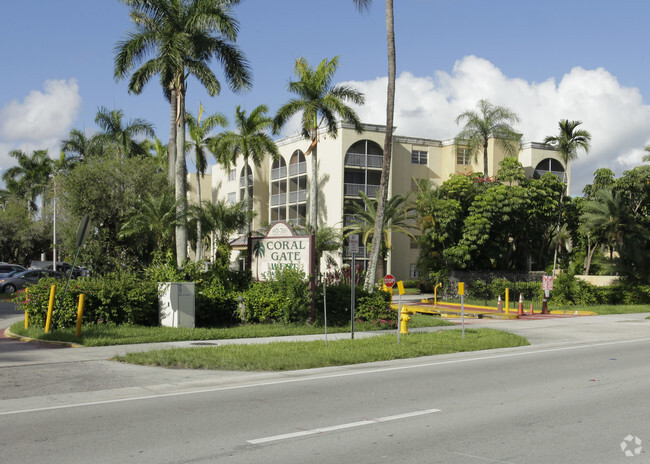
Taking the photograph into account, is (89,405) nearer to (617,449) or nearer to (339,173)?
(617,449)

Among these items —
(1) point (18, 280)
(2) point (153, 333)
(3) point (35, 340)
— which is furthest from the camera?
(1) point (18, 280)

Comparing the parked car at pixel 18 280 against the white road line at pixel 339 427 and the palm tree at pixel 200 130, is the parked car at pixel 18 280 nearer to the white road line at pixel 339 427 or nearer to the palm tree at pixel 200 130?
the palm tree at pixel 200 130

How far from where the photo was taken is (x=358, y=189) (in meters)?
51.1

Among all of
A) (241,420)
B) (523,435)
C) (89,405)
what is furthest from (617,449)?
(89,405)

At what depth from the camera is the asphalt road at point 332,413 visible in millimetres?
6332

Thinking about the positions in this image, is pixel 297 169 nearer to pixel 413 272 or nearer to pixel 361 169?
pixel 361 169

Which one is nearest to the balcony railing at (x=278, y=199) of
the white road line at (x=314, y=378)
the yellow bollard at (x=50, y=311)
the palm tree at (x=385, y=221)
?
the palm tree at (x=385, y=221)

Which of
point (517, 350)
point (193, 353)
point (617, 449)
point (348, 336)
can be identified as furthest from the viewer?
point (348, 336)

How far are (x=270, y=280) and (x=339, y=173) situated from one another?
104 ft

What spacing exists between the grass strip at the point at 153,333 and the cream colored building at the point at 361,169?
29925 mm

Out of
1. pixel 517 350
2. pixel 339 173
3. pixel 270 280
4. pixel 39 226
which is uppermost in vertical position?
pixel 339 173

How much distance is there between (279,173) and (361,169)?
31.9 ft

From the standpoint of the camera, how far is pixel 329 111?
39.2 meters

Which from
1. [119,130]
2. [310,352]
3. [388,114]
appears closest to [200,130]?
[119,130]
